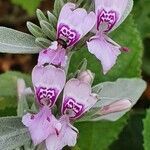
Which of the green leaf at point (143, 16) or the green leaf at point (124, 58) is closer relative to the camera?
the green leaf at point (124, 58)

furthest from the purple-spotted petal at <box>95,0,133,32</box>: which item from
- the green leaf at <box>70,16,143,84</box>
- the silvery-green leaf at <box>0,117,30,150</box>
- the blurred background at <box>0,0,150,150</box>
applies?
the blurred background at <box>0,0,150,150</box>

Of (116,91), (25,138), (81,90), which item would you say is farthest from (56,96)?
(116,91)

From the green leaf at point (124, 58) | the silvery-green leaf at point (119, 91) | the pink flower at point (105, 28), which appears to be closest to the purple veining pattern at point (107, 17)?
the pink flower at point (105, 28)

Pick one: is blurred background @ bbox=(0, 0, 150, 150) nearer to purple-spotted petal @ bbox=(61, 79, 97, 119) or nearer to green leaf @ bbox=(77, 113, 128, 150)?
green leaf @ bbox=(77, 113, 128, 150)

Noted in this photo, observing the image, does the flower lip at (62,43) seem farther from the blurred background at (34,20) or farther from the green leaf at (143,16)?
the green leaf at (143,16)

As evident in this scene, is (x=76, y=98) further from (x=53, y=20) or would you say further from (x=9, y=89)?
(x=9, y=89)

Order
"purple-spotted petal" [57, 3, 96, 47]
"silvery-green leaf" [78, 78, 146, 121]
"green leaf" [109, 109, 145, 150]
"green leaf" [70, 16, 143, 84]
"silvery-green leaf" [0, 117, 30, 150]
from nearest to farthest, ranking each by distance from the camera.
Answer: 1. "purple-spotted petal" [57, 3, 96, 47]
2. "silvery-green leaf" [0, 117, 30, 150]
3. "silvery-green leaf" [78, 78, 146, 121]
4. "green leaf" [70, 16, 143, 84]
5. "green leaf" [109, 109, 145, 150]
